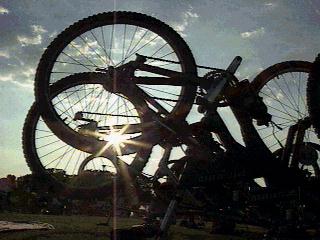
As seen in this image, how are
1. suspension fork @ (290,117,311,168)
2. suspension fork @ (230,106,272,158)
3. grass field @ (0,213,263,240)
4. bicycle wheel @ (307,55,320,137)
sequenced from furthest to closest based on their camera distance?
bicycle wheel @ (307,55,320,137), suspension fork @ (290,117,311,168), suspension fork @ (230,106,272,158), grass field @ (0,213,263,240)

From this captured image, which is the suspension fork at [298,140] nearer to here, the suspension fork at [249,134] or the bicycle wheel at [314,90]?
the bicycle wheel at [314,90]

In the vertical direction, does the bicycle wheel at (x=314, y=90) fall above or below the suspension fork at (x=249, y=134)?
above

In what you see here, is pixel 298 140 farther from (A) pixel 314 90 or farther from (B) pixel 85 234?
(B) pixel 85 234

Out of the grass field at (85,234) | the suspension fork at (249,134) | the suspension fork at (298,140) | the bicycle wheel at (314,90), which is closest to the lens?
the grass field at (85,234)

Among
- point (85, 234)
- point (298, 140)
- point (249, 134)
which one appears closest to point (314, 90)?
point (298, 140)

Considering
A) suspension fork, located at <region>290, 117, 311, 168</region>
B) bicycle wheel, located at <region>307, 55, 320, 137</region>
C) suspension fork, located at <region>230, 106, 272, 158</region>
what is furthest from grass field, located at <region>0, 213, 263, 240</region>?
bicycle wheel, located at <region>307, 55, 320, 137</region>

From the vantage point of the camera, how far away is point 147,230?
3930mm

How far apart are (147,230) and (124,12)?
4.28 m

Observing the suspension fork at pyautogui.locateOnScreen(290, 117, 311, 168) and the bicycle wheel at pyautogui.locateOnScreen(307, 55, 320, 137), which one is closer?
the suspension fork at pyautogui.locateOnScreen(290, 117, 311, 168)

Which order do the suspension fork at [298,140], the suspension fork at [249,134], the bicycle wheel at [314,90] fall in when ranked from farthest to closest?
the bicycle wheel at [314,90], the suspension fork at [298,140], the suspension fork at [249,134]

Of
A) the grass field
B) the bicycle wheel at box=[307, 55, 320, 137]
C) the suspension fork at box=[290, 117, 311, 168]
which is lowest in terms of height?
the grass field

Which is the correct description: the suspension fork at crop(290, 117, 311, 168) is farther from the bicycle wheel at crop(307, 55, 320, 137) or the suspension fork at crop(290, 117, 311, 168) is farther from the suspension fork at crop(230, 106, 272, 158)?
the suspension fork at crop(230, 106, 272, 158)

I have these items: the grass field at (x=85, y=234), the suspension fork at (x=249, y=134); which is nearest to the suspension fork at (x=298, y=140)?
the suspension fork at (x=249, y=134)

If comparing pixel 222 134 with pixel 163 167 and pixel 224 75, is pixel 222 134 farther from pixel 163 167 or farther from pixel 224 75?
pixel 163 167
